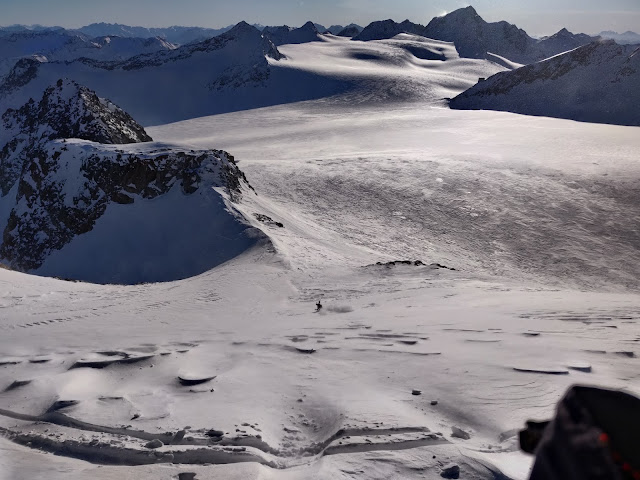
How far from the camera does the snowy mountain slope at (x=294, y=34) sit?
114062mm

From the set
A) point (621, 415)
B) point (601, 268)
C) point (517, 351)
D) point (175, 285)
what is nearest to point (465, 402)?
point (517, 351)

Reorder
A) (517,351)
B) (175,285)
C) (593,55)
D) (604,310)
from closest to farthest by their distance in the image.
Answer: (517,351), (604,310), (175,285), (593,55)

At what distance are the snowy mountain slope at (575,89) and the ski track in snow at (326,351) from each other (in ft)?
119

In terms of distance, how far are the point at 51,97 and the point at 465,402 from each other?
31.4 metres

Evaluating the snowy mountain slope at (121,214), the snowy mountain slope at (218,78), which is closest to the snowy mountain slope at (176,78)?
the snowy mountain slope at (218,78)

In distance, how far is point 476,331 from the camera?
289 inches

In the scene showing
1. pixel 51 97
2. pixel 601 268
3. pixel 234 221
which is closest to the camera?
pixel 234 221

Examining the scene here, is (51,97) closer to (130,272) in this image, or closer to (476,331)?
(130,272)

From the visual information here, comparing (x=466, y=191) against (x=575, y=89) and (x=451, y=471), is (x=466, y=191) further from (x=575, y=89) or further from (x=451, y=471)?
(x=575, y=89)

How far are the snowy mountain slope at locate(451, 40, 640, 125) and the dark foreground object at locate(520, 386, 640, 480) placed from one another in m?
54.9

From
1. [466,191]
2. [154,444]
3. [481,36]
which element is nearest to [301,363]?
[154,444]

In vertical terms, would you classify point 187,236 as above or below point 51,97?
below

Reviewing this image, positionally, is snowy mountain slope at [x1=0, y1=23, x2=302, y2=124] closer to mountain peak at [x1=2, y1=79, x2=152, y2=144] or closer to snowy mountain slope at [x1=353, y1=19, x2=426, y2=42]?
mountain peak at [x1=2, y1=79, x2=152, y2=144]

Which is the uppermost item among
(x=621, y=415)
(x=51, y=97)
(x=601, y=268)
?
(x=51, y=97)
